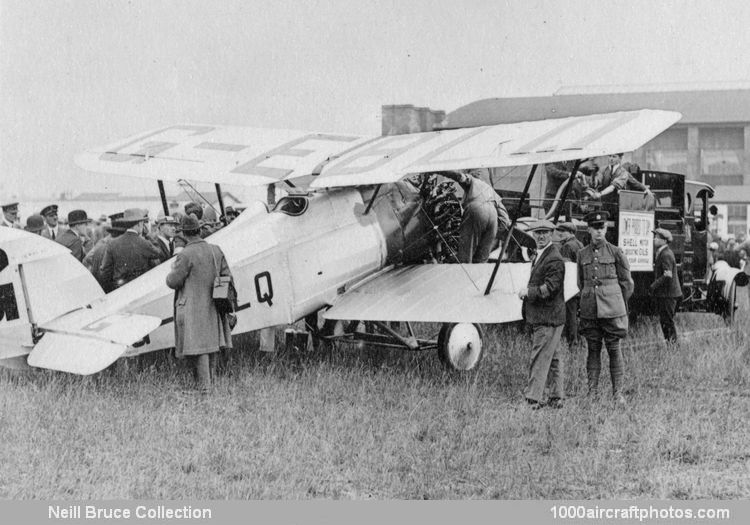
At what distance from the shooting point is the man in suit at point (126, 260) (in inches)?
327

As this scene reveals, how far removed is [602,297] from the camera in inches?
273

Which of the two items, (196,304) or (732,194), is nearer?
(196,304)

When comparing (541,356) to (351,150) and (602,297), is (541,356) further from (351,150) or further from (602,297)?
(351,150)

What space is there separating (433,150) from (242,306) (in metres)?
2.41

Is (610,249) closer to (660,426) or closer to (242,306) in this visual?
(660,426)

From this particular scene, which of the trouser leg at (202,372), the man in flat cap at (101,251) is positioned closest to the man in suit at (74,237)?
the man in flat cap at (101,251)

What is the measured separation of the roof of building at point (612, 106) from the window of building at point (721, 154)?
631 mm

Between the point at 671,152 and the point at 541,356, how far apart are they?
3277 centimetres

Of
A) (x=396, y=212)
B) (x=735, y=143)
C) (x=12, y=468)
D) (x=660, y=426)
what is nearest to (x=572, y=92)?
(x=735, y=143)

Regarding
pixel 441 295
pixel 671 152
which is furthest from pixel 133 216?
pixel 671 152

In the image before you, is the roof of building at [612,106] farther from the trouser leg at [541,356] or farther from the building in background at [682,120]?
the trouser leg at [541,356]

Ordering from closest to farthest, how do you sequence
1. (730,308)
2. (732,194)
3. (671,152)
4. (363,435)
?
(363,435), (730,308), (732,194), (671,152)

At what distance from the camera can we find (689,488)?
4836 mm

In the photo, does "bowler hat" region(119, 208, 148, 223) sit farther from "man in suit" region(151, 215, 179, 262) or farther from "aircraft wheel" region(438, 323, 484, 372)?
"aircraft wheel" region(438, 323, 484, 372)
